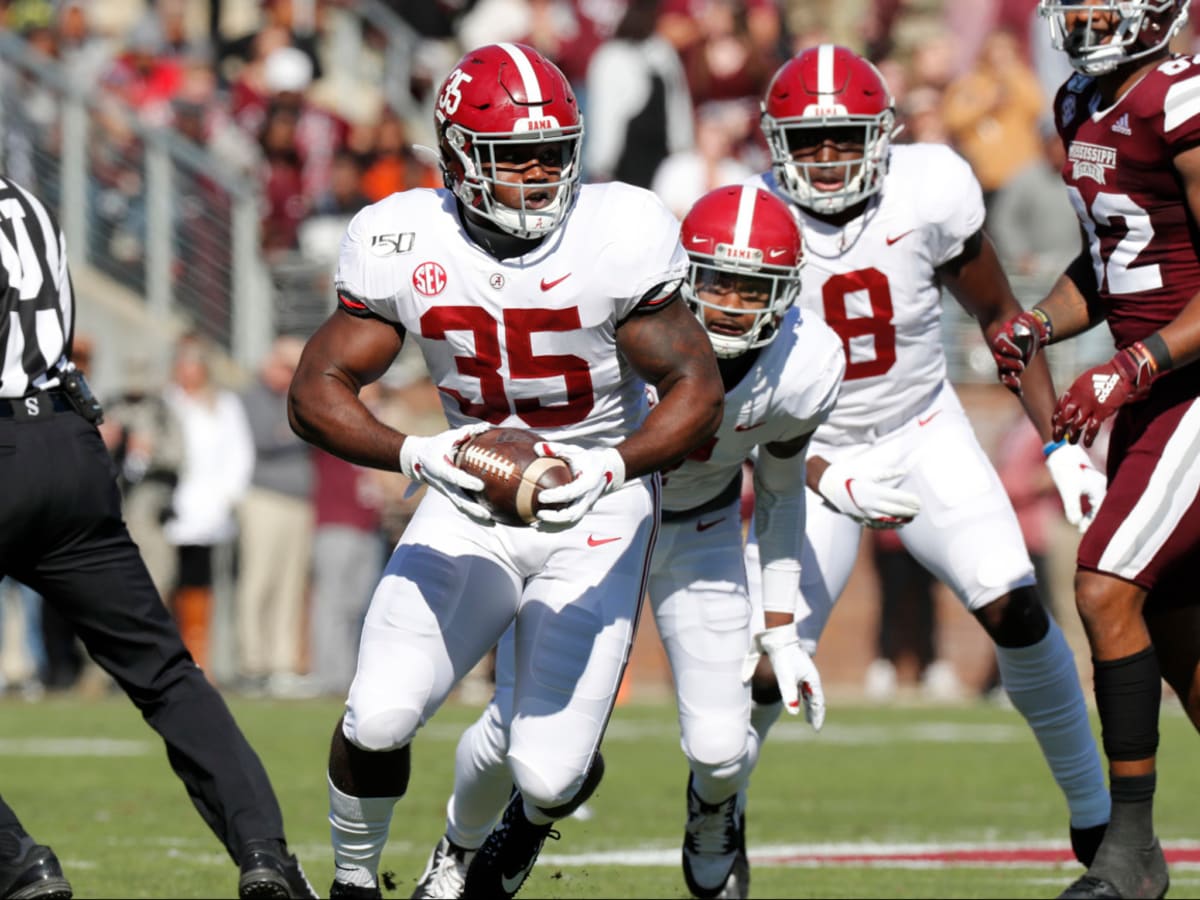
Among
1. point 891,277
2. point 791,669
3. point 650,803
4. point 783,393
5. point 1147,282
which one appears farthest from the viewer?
point 650,803

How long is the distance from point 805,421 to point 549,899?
1.52 metres

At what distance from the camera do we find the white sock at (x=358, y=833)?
16.1 ft

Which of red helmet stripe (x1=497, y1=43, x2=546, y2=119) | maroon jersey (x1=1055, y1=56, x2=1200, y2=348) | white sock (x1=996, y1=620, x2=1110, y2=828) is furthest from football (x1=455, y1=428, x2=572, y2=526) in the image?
white sock (x1=996, y1=620, x2=1110, y2=828)

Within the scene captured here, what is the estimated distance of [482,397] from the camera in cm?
497

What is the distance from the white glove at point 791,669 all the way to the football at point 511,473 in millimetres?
1217

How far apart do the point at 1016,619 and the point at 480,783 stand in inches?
61.6

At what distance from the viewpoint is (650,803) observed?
8070 mm

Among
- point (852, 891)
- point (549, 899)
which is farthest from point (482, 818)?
point (852, 891)

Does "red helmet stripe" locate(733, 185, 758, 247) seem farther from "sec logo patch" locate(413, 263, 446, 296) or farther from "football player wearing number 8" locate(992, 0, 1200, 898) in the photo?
"sec logo patch" locate(413, 263, 446, 296)

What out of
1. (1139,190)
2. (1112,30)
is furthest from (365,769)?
(1112,30)

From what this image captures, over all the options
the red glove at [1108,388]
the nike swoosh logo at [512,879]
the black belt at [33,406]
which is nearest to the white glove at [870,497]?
the red glove at [1108,388]

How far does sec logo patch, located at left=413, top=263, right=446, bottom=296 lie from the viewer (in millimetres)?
4852

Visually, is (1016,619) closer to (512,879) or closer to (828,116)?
(828,116)

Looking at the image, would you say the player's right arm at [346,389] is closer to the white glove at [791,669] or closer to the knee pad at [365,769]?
the knee pad at [365,769]
